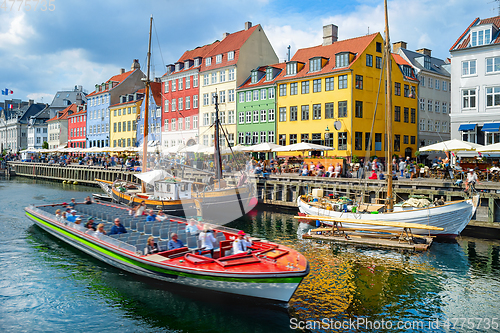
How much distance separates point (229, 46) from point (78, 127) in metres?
47.6

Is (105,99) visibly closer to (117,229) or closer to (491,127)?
(117,229)

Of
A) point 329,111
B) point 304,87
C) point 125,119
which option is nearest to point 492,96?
point 329,111

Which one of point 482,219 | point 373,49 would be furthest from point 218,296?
point 373,49

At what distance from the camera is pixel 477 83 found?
35.2 m

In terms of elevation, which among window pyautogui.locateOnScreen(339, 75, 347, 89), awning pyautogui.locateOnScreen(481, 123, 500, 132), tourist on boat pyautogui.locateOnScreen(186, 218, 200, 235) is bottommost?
tourist on boat pyautogui.locateOnScreen(186, 218, 200, 235)

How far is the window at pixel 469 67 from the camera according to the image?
1396 inches

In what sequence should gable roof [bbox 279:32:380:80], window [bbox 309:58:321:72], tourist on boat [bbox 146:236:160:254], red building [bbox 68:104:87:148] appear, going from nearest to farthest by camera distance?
tourist on boat [bbox 146:236:160:254] < gable roof [bbox 279:32:380:80] < window [bbox 309:58:321:72] < red building [bbox 68:104:87:148]

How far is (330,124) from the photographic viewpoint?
41.5 meters

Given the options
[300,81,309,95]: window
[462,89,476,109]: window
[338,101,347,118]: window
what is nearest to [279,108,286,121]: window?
[300,81,309,95]: window

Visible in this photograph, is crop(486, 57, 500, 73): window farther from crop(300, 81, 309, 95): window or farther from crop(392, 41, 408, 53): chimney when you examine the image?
crop(392, 41, 408, 53): chimney

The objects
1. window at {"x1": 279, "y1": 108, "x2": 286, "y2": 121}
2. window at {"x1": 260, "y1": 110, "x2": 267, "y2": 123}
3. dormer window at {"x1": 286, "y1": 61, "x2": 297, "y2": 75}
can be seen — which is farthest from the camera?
window at {"x1": 260, "y1": 110, "x2": 267, "y2": 123}

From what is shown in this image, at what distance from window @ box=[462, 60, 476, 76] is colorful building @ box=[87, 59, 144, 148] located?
55840 mm

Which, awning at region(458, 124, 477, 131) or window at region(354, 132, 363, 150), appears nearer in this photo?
awning at region(458, 124, 477, 131)

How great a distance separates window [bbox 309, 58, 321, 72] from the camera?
141 feet
